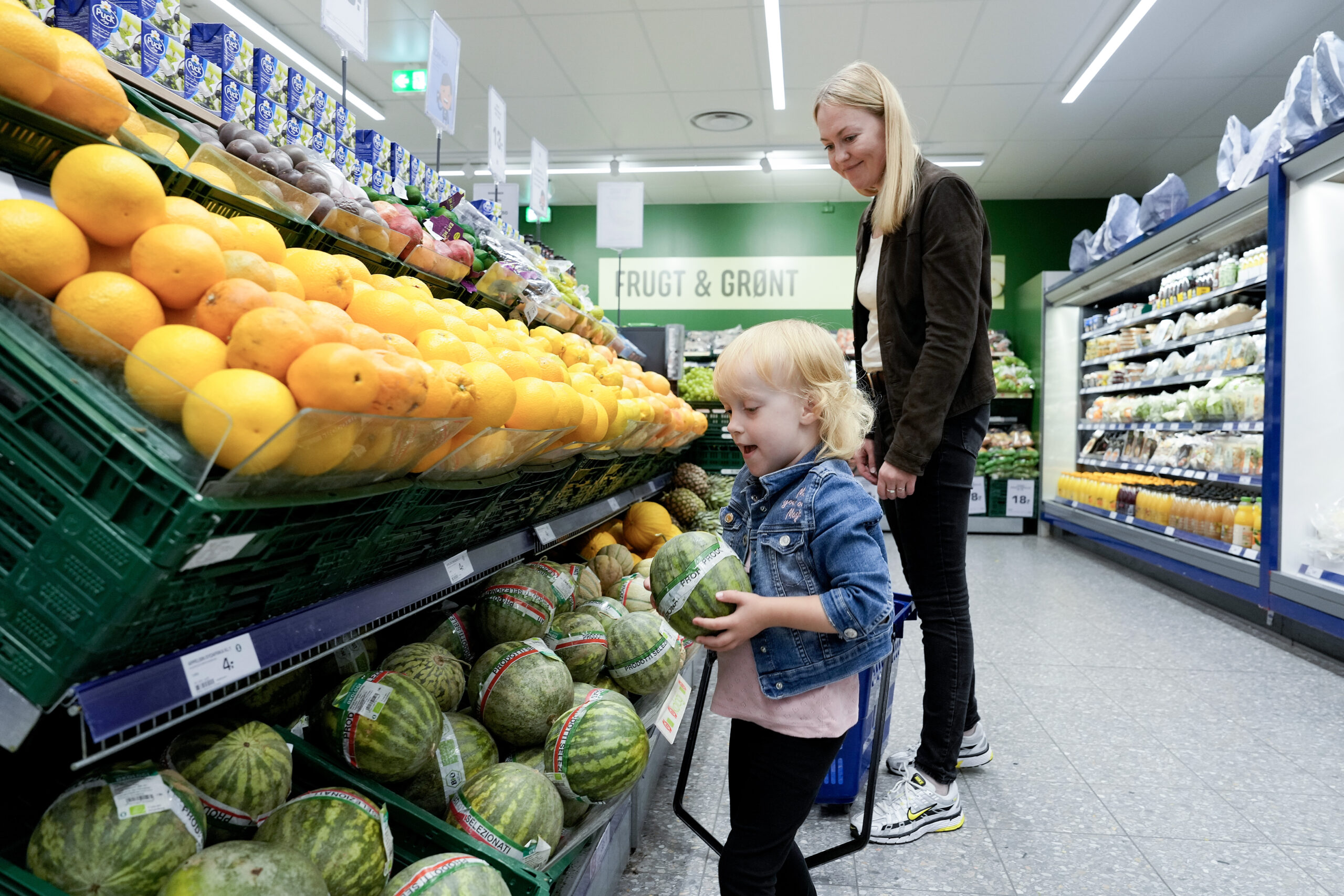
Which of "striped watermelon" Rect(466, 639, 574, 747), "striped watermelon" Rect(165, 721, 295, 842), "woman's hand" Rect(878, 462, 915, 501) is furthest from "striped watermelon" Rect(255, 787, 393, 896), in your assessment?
"woman's hand" Rect(878, 462, 915, 501)

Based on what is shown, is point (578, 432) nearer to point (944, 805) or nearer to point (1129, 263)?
point (944, 805)

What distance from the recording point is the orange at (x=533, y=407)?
1279 millimetres

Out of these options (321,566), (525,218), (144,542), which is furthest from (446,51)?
(525,218)

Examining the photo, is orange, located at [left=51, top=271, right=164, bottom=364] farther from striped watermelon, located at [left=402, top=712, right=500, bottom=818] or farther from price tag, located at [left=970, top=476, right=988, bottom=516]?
price tag, located at [left=970, top=476, right=988, bottom=516]

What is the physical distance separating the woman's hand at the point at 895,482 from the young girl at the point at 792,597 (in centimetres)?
56

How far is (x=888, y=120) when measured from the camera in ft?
6.14

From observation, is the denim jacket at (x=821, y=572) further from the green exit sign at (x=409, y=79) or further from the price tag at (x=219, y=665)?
the green exit sign at (x=409, y=79)

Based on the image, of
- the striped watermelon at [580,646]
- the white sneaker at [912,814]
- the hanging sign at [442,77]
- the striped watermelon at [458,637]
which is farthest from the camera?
the hanging sign at [442,77]

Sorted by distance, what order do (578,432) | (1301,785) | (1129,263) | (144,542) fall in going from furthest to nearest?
(1129,263) < (1301,785) < (578,432) < (144,542)

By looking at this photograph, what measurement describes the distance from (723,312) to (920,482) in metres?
8.11

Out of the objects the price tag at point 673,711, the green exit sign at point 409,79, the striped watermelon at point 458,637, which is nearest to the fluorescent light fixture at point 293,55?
the green exit sign at point 409,79

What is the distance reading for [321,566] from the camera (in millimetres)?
978

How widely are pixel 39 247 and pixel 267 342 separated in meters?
0.22

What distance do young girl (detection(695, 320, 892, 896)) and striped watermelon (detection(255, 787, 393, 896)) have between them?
0.52 meters
